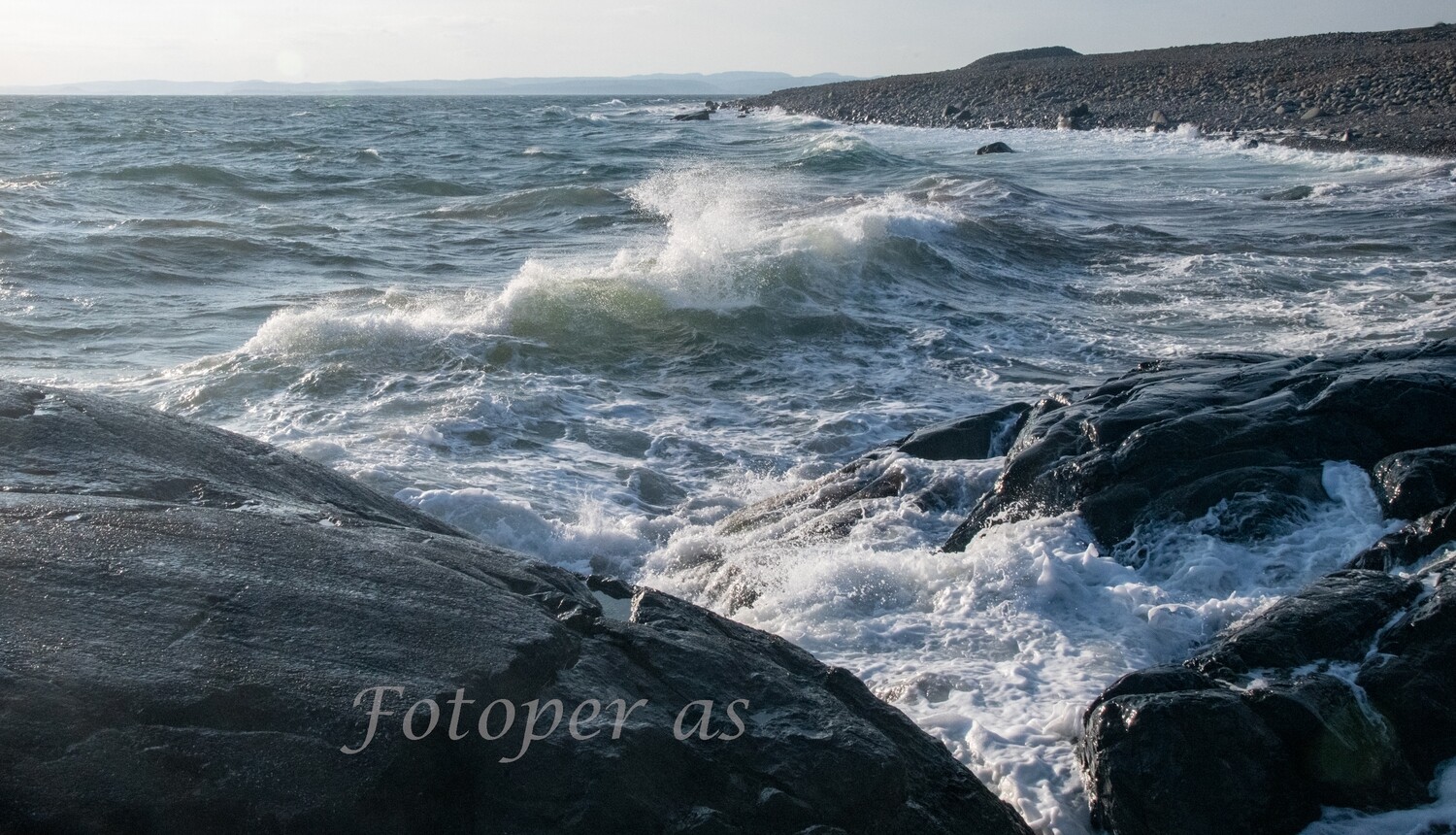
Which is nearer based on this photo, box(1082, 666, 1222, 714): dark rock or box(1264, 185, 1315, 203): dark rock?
box(1082, 666, 1222, 714): dark rock

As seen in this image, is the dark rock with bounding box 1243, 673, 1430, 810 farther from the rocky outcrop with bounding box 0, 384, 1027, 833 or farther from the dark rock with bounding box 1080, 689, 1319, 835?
the rocky outcrop with bounding box 0, 384, 1027, 833

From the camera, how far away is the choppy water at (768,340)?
4055 mm

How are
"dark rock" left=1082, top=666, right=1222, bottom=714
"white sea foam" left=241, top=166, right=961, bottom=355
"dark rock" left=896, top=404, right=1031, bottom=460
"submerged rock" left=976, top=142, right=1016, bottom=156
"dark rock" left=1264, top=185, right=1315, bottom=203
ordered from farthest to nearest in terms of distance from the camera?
"submerged rock" left=976, top=142, right=1016, bottom=156 < "dark rock" left=1264, top=185, right=1315, bottom=203 < "white sea foam" left=241, top=166, right=961, bottom=355 < "dark rock" left=896, top=404, right=1031, bottom=460 < "dark rock" left=1082, top=666, right=1222, bottom=714

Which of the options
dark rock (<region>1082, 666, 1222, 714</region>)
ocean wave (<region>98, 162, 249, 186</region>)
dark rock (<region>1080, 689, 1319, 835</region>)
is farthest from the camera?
ocean wave (<region>98, 162, 249, 186</region>)

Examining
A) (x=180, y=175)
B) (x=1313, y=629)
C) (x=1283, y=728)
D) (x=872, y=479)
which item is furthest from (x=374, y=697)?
(x=180, y=175)

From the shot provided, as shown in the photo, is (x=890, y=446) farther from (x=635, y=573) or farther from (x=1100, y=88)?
(x=1100, y=88)

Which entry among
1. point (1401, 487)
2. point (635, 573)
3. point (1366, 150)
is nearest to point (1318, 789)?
point (1401, 487)

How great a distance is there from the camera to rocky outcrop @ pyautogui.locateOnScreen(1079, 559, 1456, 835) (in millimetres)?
2777

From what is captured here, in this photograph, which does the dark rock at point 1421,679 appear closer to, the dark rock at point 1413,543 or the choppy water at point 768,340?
the choppy water at point 768,340

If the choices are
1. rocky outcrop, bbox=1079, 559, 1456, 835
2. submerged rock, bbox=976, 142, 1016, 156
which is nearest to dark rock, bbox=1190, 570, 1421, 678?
rocky outcrop, bbox=1079, 559, 1456, 835

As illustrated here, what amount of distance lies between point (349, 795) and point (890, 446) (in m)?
4.36

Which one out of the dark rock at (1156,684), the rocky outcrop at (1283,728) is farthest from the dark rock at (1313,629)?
the dark rock at (1156,684)

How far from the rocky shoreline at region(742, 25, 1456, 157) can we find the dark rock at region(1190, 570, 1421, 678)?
68.3 ft

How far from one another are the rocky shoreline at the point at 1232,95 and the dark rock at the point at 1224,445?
18923 mm
